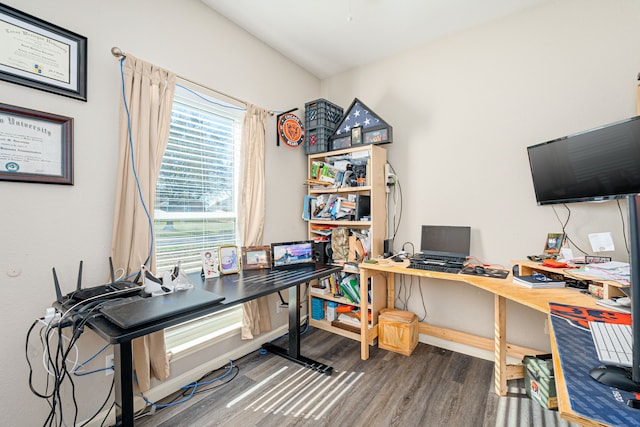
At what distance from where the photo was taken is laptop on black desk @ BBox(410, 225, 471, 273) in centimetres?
219

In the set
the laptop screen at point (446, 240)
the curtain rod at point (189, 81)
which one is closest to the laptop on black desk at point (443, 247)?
the laptop screen at point (446, 240)

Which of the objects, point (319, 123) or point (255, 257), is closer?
point (255, 257)

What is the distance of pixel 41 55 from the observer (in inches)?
53.8

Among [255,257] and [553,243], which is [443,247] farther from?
[255,257]

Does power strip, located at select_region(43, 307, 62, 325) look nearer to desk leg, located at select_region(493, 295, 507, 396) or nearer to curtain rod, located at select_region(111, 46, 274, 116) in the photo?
curtain rod, located at select_region(111, 46, 274, 116)

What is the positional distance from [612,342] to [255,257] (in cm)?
197

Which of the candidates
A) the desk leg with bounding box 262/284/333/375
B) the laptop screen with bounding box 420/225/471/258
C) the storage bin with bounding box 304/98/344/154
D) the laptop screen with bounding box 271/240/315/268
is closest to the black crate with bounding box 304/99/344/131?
the storage bin with bounding box 304/98/344/154

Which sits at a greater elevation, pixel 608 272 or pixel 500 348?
pixel 608 272

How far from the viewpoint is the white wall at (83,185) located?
1.30 m

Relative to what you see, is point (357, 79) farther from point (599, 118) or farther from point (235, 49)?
point (599, 118)

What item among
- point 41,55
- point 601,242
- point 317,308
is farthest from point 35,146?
point 601,242

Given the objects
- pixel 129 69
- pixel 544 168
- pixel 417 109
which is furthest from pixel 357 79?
pixel 129 69

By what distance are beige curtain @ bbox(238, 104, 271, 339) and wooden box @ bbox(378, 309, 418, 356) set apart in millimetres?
1056

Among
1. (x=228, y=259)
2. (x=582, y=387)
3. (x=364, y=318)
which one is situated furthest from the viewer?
(x=364, y=318)
